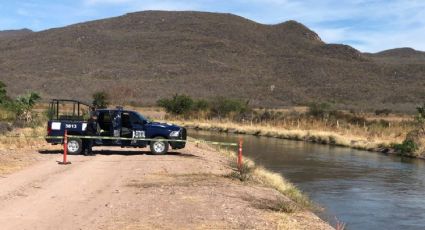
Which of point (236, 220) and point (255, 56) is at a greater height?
point (255, 56)

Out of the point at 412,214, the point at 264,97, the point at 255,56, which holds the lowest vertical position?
the point at 412,214

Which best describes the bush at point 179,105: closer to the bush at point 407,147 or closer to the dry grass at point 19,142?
the bush at point 407,147

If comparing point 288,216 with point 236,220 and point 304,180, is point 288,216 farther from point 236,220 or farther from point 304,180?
point 304,180

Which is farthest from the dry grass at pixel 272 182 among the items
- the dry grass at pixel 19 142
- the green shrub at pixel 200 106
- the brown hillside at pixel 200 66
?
the brown hillside at pixel 200 66

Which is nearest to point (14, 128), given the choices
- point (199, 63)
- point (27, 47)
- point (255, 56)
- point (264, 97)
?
point (264, 97)

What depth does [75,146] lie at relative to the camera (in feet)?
73.8

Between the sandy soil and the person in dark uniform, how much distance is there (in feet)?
6.97

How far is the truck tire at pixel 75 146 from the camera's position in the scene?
22.4 m

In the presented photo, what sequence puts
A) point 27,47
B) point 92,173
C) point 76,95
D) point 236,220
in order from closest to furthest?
point 236,220
point 92,173
point 76,95
point 27,47

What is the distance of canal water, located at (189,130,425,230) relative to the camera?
15.5 metres

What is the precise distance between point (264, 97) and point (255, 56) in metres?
20.9

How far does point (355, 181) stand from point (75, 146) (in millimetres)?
10250

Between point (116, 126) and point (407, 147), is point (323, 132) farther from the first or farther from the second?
point (116, 126)

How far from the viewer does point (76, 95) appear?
86938 mm
